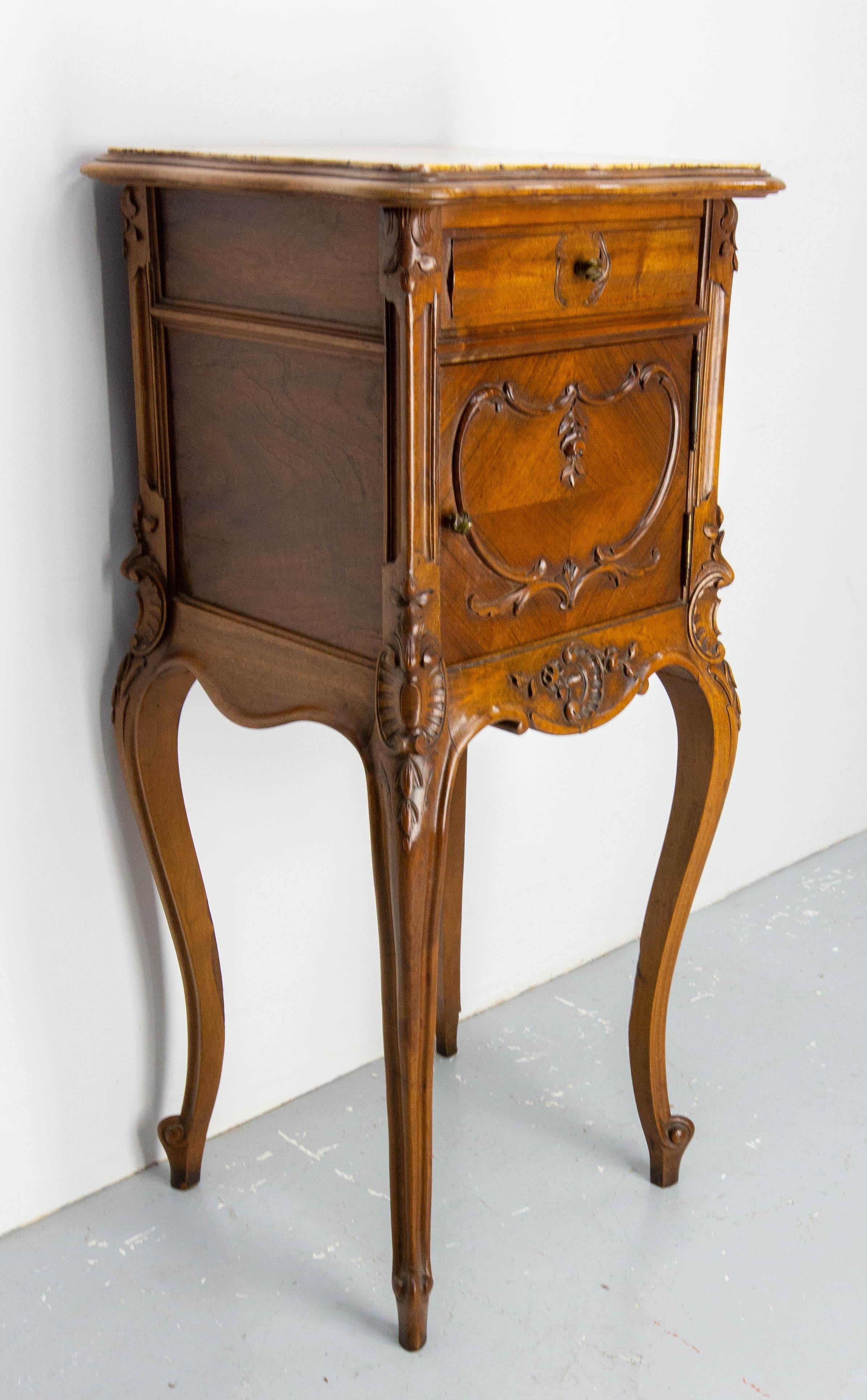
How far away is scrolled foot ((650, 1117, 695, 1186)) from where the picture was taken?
1.95 meters

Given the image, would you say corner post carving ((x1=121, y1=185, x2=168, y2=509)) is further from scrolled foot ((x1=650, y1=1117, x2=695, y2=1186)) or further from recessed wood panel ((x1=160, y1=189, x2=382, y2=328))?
scrolled foot ((x1=650, y1=1117, x2=695, y2=1186))

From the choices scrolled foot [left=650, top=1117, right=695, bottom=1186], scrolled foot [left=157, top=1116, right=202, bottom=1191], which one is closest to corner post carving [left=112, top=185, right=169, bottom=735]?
scrolled foot [left=157, top=1116, right=202, bottom=1191]

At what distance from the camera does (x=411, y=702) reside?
140 cm

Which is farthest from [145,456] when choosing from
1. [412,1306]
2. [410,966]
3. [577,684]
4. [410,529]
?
[412,1306]

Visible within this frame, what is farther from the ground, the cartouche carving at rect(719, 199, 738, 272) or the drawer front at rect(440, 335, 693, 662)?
the cartouche carving at rect(719, 199, 738, 272)

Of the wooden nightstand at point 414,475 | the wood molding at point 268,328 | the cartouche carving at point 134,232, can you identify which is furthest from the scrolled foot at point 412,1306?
the cartouche carving at point 134,232

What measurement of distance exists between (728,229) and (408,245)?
543 mm

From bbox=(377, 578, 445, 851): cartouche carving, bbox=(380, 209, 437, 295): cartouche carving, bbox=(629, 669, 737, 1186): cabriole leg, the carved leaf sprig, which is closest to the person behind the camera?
bbox=(380, 209, 437, 295): cartouche carving

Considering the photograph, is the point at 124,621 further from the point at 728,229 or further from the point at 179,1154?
the point at 728,229

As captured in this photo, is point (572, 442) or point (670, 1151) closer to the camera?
point (572, 442)

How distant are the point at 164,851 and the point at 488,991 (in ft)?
2.78

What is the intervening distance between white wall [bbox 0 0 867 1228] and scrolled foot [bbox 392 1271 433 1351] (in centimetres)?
52

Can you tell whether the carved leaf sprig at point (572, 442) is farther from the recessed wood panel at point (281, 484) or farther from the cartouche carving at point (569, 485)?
the recessed wood panel at point (281, 484)

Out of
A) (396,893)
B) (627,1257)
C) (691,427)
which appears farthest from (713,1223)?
(691,427)
